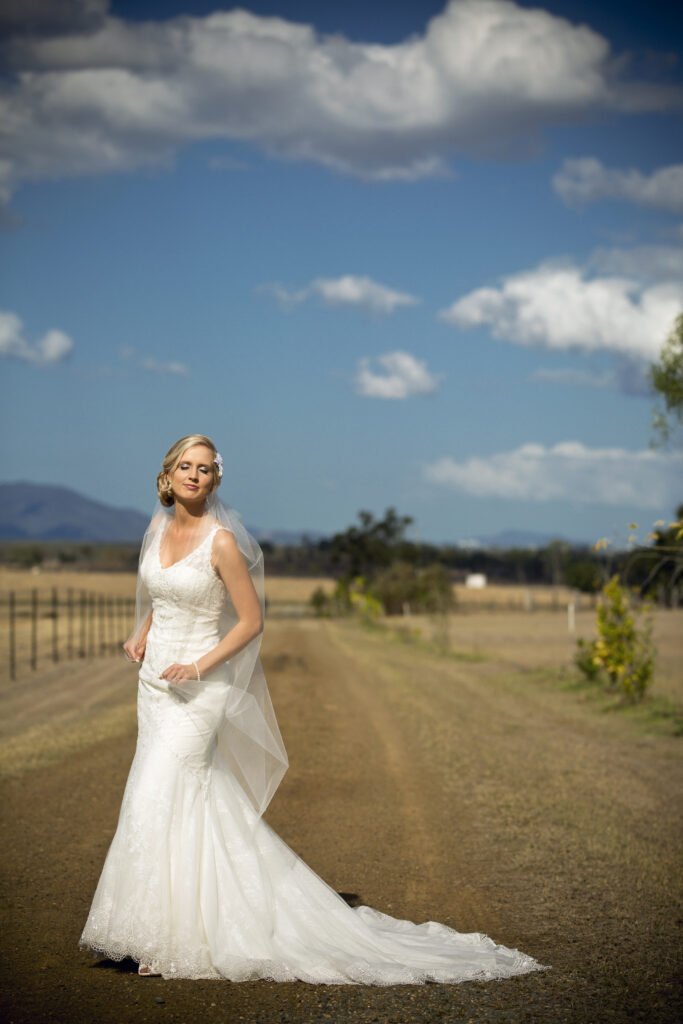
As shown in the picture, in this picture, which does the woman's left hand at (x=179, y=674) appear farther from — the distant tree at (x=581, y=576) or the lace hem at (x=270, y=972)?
the distant tree at (x=581, y=576)

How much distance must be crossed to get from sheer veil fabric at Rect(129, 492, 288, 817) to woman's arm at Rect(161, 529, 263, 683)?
0.08 meters

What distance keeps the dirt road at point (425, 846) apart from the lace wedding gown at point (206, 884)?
129 millimetres

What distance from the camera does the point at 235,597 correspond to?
500 centimetres

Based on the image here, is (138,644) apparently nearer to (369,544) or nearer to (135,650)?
(135,650)

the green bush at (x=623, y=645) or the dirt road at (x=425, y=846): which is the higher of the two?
the green bush at (x=623, y=645)

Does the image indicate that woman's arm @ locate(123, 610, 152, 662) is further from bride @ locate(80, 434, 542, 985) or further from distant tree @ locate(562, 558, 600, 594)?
distant tree @ locate(562, 558, 600, 594)

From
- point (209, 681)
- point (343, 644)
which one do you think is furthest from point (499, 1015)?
point (343, 644)

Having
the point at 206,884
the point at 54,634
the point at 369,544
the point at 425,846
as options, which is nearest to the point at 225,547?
the point at 206,884

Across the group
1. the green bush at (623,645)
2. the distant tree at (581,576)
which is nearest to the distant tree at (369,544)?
the distant tree at (581,576)

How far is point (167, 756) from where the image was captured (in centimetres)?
480

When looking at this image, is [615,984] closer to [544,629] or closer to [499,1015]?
[499,1015]

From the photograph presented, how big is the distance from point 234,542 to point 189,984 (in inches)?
76.8

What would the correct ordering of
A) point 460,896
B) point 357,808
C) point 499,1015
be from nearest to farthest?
point 499,1015 → point 460,896 → point 357,808

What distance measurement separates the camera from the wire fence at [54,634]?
2569 cm
